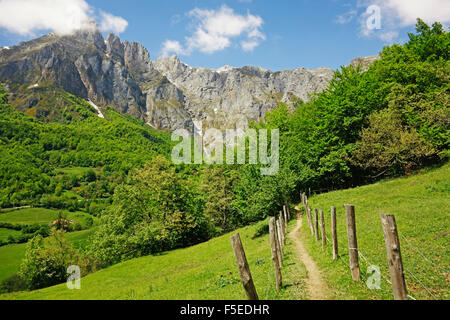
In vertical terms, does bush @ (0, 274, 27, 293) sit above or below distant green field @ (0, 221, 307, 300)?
A: below

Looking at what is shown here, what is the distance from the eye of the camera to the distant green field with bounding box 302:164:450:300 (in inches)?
387

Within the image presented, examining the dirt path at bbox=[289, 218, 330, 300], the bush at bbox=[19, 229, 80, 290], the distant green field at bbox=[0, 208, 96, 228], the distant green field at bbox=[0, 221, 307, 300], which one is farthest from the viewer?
the distant green field at bbox=[0, 208, 96, 228]

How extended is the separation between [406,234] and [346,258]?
5.25 metres

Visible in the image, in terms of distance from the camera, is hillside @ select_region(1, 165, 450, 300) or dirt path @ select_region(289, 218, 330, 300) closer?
dirt path @ select_region(289, 218, 330, 300)

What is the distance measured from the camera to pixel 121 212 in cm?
5325

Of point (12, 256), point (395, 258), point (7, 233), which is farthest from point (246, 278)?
point (7, 233)

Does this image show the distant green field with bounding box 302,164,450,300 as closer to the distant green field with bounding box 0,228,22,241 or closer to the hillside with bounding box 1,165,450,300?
the hillside with bounding box 1,165,450,300

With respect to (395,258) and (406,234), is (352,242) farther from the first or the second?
(406,234)

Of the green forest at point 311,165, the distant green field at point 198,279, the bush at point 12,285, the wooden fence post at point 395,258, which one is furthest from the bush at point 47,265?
the wooden fence post at point 395,258

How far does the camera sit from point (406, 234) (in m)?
15.8

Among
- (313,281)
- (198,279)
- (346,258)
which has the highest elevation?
(346,258)

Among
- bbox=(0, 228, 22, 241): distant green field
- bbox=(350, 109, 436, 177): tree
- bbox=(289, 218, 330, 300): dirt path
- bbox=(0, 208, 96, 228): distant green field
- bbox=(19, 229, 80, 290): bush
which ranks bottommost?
bbox=(0, 228, 22, 241): distant green field

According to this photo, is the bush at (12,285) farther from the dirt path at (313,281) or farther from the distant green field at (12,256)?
the dirt path at (313,281)

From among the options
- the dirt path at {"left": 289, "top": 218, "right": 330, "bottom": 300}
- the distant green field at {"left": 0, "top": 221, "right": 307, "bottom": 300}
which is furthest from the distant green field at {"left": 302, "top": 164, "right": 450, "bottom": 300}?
the distant green field at {"left": 0, "top": 221, "right": 307, "bottom": 300}
